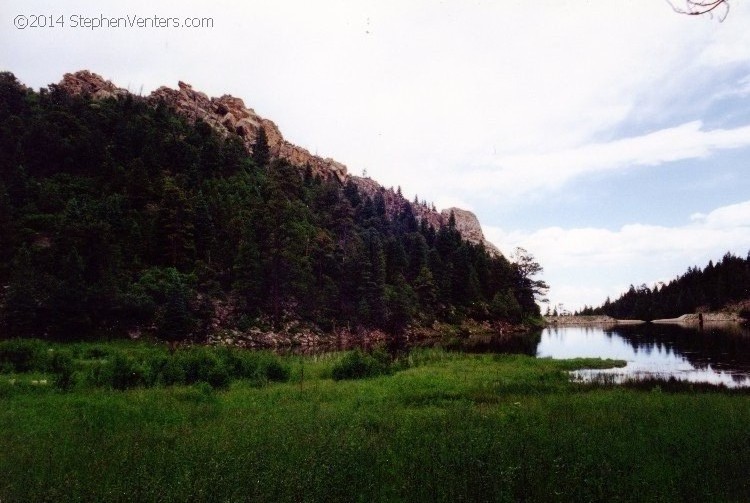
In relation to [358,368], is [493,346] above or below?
below

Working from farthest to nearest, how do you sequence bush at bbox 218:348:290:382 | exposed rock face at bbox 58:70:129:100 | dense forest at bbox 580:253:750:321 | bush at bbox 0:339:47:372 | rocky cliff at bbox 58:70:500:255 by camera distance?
dense forest at bbox 580:253:750:321 < rocky cliff at bbox 58:70:500:255 < exposed rock face at bbox 58:70:129:100 < bush at bbox 218:348:290:382 < bush at bbox 0:339:47:372

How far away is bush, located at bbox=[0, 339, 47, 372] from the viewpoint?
21812 mm

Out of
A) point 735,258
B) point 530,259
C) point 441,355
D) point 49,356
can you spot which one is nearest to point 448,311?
point 530,259

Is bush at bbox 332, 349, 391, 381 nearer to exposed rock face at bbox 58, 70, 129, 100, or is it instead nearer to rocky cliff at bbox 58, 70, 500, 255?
rocky cliff at bbox 58, 70, 500, 255

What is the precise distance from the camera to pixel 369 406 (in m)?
15.8


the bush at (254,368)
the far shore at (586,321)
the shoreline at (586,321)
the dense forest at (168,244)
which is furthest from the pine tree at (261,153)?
the far shore at (586,321)

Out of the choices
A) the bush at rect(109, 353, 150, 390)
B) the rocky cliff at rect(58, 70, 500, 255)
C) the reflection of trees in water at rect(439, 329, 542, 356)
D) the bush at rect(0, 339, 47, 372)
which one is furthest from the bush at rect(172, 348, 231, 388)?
the rocky cliff at rect(58, 70, 500, 255)

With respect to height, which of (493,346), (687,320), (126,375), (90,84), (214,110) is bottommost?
(687,320)

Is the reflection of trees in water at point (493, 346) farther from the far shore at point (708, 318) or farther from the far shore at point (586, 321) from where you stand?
the far shore at point (586, 321)

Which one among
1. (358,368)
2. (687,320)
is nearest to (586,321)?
(687,320)

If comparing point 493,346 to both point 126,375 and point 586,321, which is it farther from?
point 586,321

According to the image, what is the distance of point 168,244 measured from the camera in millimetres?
59031

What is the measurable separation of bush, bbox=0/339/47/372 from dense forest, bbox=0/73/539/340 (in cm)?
1507

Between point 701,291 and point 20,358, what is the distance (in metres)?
173
